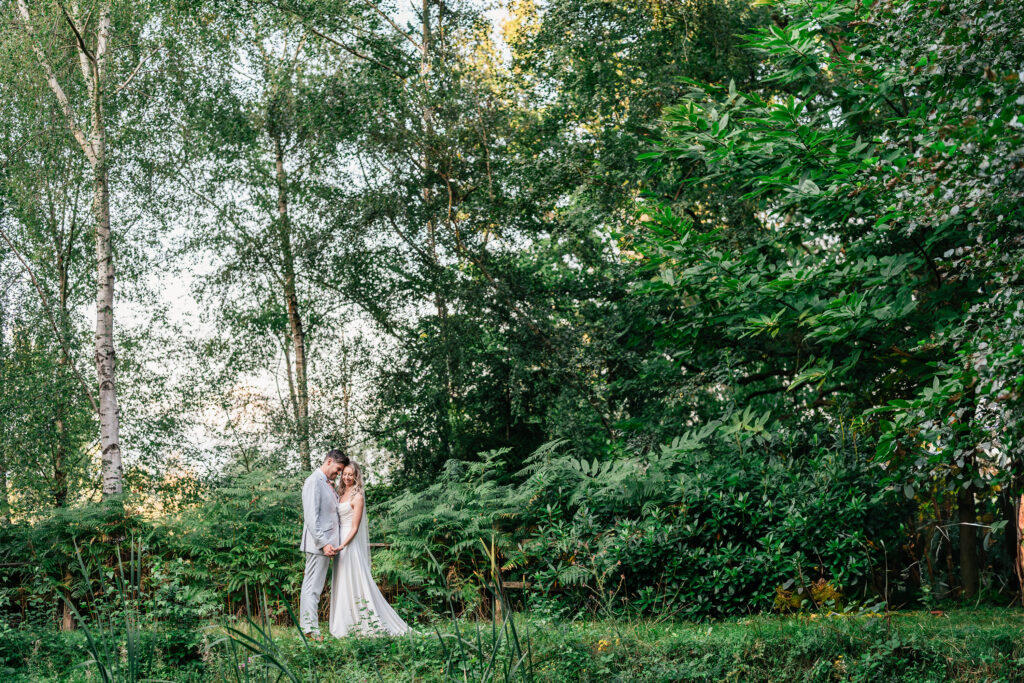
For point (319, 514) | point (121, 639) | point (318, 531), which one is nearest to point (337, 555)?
point (318, 531)

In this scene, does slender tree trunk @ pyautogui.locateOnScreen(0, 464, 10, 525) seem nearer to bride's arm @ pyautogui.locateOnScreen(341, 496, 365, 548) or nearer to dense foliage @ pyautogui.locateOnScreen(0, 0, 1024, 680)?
dense foliage @ pyautogui.locateOnScreen(0, 0, 1024, 680)

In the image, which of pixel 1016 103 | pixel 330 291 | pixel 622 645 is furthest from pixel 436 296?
pixel 1016 103

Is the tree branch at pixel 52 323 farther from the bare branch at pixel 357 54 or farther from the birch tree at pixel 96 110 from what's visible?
the bare branch at pixel 357 54

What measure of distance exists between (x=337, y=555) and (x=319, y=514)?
51 centimetres

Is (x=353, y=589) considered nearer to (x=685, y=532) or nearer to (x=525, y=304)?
(x=685, y=532)

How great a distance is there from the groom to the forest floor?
134 centimetres

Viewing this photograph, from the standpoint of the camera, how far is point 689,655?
6227 millimetres

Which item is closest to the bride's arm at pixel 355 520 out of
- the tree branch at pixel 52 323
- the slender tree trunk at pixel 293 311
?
the slender tree trunk at pixel 293 311

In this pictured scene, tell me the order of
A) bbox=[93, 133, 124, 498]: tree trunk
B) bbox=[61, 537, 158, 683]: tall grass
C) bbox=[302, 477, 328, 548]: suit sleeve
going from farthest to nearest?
bbox=[93, 133, 124, 498]: tree trunk
bbox=[302, 477, 328, 548]: suit sleeve
bbox=[61, 537, 158, 683]: tall grass

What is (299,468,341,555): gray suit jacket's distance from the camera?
8211 millimetres

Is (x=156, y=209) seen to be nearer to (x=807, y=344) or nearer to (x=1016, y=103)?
(x=807, y=344)

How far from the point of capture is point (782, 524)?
28.2 feet

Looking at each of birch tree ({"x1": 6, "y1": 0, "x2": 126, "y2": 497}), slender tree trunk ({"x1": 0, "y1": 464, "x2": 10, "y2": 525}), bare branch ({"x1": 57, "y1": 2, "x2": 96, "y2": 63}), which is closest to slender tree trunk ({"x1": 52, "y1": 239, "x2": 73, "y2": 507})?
birch tree ({"x1": 6, "y1": 0, "x2": 126, "y2": 497})

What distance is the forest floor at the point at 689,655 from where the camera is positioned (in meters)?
5.80
